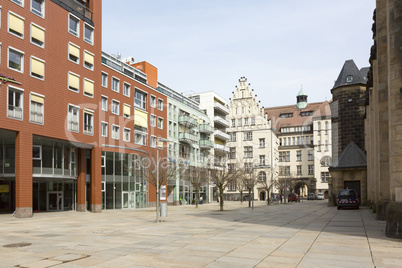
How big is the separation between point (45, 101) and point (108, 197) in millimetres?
13867

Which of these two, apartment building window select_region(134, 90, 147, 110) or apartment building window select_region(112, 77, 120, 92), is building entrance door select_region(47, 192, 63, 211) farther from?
apartment building window select_region(134, 90, 147, 110)

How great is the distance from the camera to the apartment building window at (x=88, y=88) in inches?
1420

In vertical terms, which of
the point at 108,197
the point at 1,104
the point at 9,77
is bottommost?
the point at 108,197

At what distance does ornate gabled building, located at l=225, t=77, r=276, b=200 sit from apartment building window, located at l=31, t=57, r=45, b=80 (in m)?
61.1

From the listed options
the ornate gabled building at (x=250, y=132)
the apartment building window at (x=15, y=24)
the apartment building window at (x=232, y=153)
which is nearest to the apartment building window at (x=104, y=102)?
the apartment building window at (x=15, y=24)

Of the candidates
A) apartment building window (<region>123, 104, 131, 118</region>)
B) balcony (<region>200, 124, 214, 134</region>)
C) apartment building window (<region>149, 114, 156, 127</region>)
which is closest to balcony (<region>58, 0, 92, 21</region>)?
apartment building window (<region>123, 104, 131, 118</region>)

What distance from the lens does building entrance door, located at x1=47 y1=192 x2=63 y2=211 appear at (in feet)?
120

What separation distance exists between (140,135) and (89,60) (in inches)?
534

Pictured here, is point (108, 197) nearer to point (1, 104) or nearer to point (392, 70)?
point (1, 104)

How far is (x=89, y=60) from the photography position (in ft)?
121

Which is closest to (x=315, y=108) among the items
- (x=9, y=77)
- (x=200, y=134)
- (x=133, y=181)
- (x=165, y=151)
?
(x=200, y=134)

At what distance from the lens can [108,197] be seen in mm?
41094

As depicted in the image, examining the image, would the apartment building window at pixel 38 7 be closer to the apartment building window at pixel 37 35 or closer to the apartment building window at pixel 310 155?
the apartment building window at pixel 37 35

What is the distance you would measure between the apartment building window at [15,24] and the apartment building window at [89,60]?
773 cm
